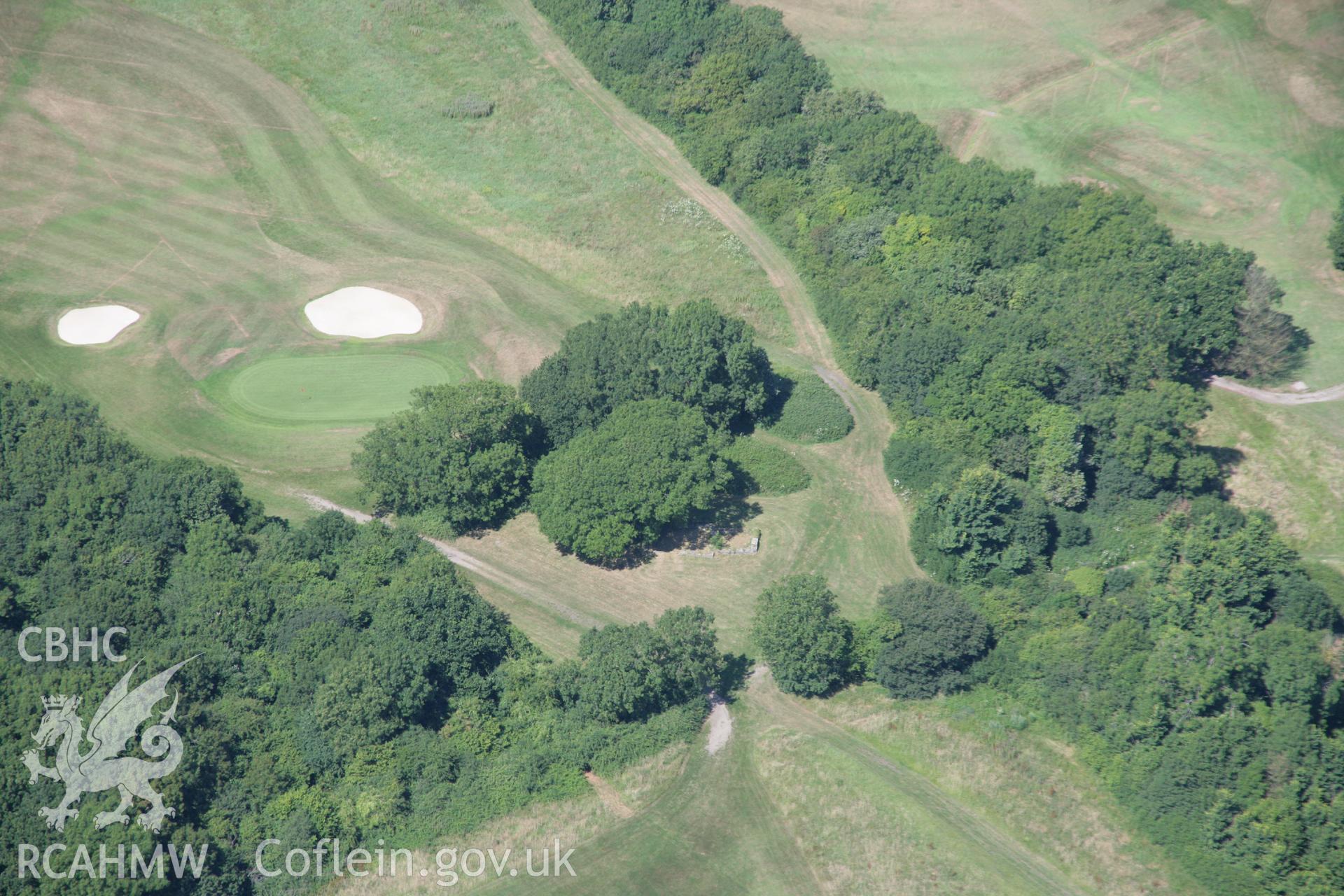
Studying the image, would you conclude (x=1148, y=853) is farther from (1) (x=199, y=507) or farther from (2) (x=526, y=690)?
(1) (x=199, y=507)

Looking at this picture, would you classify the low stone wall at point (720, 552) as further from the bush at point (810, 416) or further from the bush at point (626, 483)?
the bush at point (810, 416)

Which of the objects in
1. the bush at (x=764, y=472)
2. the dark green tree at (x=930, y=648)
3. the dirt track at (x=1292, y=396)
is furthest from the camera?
the dirt track at (x=1292, y=396)

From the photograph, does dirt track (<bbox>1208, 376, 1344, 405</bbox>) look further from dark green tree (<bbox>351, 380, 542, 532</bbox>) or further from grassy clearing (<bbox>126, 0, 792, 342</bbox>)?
dark green tree (<bbox>351, 380, 542, 532</bbox>)

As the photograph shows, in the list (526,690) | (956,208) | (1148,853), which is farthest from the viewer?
(956,208)

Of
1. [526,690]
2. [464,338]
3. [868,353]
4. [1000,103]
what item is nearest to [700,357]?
[868,353]

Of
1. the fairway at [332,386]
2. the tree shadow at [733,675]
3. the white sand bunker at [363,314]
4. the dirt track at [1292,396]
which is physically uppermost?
the dirt track at [1292,396]

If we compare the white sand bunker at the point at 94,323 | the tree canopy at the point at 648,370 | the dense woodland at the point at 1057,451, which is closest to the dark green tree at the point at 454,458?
the tree canopy at the point at 648,370

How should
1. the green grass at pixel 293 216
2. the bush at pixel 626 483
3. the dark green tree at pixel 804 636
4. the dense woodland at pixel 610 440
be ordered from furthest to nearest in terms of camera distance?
the green grass at pixel 293 216, the dense woodland at pixel 610 440, the bush at pixel 626 483, the dark green tree at pixel 804 636
